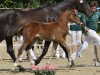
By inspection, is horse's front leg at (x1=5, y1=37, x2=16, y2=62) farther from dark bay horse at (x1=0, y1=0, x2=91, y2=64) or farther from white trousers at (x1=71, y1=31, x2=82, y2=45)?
white trousers at (x1=71, y1=31, x2=82, y2=45)

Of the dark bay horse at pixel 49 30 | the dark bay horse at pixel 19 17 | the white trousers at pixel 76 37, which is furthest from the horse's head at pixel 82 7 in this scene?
the white trousers at pixel 76 37

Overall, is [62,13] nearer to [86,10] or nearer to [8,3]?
[86,10]

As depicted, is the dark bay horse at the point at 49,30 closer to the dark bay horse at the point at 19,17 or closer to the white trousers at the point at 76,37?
the dark bay horse at the point at 19,17

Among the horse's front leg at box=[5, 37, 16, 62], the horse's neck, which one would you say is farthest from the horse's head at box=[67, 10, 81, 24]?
the horse's front leg at box=[5, 37, 16, 62]

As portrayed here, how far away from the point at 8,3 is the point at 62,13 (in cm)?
2053

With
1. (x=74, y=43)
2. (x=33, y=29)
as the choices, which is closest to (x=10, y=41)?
(x=33, y=29)

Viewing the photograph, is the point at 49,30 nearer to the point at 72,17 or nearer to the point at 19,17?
the point at 72,17

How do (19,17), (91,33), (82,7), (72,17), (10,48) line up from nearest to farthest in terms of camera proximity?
(72,17) → (19,17) → (10,48) → (82,7) → (91,33)

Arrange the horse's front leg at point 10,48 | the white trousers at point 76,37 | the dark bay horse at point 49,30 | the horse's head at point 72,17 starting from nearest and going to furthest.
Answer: the dark bay horse at point 49,30, the horse's head at point 72,17, the horse's front leg at point 10,48, the white trousers at point 76,37

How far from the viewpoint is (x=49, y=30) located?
1337cm

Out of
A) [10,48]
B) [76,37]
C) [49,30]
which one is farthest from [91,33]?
[76,37]

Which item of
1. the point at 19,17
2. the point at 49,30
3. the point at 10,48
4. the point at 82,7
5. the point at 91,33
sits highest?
the point at 82,7

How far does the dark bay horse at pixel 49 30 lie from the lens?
1323 centimetres

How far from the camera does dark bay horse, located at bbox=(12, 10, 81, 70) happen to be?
13.2 m
